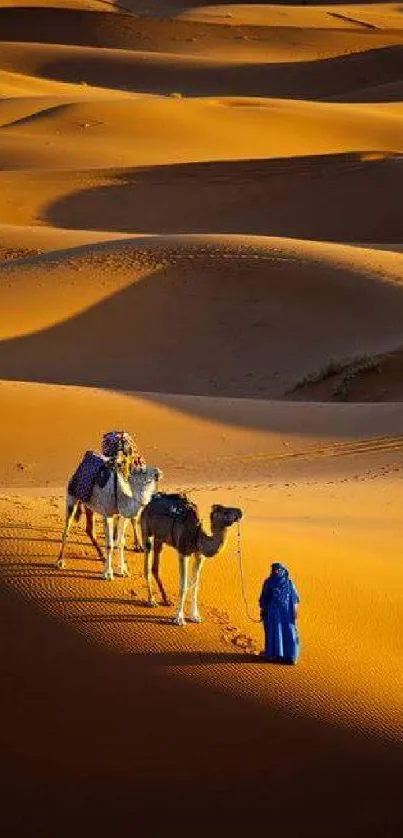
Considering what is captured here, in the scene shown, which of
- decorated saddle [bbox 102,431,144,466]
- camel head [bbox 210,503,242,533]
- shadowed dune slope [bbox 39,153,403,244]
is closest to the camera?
camel head [bbox 210,503,242,533]

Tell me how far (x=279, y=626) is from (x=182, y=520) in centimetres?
95

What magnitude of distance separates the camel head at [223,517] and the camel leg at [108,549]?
3.07 ft

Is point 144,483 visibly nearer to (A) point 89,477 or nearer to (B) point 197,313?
(A) point 89,477

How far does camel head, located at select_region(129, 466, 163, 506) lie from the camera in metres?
9.90

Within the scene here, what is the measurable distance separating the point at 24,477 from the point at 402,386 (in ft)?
26.5

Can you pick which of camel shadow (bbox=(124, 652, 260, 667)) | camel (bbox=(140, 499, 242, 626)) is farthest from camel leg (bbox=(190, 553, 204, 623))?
camel shadow (bbox=(124, 652, 260, 667))

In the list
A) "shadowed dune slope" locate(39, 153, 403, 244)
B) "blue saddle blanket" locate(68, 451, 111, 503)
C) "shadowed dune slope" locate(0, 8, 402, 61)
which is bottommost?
"blue saddle blanket" locate(68, 451, 111, 503)

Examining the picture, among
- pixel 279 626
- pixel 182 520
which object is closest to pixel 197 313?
pixel 182 520

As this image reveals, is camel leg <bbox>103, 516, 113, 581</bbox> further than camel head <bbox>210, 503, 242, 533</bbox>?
Yes

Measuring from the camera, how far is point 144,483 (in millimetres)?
9898

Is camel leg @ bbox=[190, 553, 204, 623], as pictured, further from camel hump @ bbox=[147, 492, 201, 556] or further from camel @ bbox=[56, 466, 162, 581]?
camel @ bbox=[56, 466, 162, 581]

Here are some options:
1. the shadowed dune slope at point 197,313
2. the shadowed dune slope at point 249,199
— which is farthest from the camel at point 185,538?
the shadowed dune slope at point 249,199

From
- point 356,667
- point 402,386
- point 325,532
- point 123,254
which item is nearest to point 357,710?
point 356,667

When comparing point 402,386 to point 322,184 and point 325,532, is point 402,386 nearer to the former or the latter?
point 325,532
